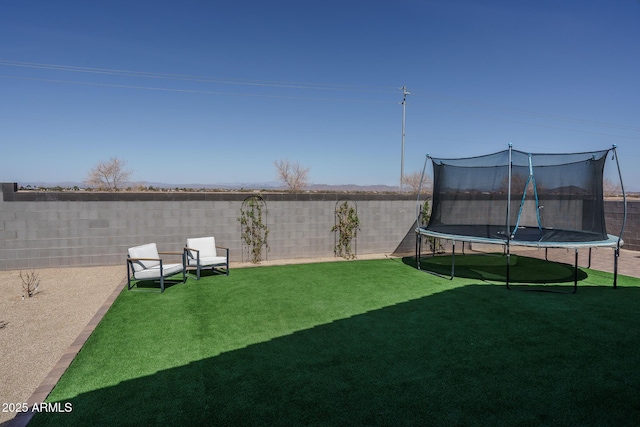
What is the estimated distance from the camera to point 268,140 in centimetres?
2712

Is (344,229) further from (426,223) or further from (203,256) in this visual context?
→ (203,256)

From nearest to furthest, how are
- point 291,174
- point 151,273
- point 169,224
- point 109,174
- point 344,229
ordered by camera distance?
point 151,273
point 169,224
point 344,229
point 109,174
point 291,174

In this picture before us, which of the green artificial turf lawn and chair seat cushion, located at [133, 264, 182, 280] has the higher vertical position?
chair seat cushion, located at [133, 264, 182, 280]

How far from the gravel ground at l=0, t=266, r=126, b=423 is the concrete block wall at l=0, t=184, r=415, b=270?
479 millimetres

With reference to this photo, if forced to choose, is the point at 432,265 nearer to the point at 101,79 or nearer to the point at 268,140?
the point at 101,79

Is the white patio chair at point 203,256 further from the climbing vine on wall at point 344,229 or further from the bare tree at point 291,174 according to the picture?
the bare tree at point 291,174

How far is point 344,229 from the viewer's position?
30.5 feet

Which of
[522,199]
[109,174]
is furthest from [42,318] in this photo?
[109,174]

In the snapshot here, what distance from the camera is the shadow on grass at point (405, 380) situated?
2.52 meters

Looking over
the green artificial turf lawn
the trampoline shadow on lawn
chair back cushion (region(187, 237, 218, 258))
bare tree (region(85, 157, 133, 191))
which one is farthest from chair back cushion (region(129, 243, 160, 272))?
bare tree (region(85, 157, 133, 191))

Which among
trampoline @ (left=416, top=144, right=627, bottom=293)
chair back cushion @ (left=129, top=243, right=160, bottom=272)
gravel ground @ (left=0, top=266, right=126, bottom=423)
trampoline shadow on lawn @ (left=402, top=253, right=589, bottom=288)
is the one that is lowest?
gravel ground @ (left=0, top=266, right=126, bottom=423)

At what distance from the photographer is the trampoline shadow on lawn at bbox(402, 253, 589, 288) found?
22.5 feet

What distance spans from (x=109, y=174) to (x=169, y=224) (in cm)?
2717

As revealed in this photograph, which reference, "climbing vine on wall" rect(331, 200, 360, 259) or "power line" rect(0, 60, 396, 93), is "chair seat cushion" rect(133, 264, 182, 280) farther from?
"power line" rect(0, 60, 396, 93)
